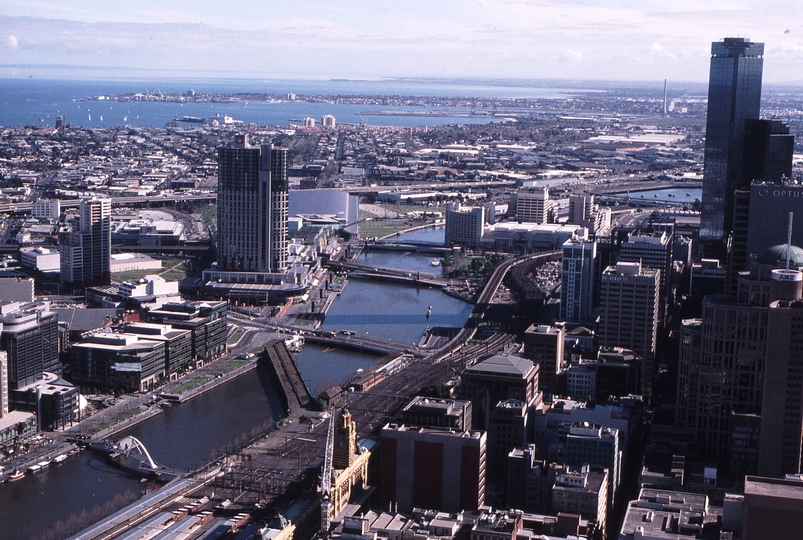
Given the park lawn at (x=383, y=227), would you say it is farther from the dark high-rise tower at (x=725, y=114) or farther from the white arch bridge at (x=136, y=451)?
the white arch bridge at (x=136, y=451)

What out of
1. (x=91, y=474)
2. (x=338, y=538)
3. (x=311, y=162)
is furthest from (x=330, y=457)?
(x=311, y=162)

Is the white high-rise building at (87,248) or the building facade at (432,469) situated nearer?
the building facade at (432,469)

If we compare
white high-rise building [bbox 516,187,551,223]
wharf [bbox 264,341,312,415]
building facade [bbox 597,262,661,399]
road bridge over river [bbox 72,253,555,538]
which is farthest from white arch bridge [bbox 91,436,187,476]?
white high-rise building [bbox 516,187,551,223]

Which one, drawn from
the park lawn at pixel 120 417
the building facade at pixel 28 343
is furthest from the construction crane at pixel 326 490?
the building facade at pixel 28 343

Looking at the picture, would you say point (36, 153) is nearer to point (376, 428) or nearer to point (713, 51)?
point (713, 51)

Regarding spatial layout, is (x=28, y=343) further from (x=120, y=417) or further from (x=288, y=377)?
(x=288, y=377)

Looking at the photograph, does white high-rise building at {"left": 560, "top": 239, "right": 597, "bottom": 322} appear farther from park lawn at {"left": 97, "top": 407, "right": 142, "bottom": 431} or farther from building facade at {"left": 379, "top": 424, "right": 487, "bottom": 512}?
building facade at {"left": 379, "top": 424, "right": 487, "bottom": 512}

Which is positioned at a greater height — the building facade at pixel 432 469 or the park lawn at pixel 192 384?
the building facade at pixel 432 469
